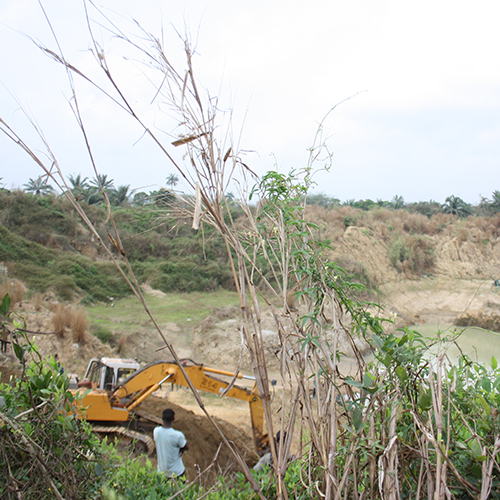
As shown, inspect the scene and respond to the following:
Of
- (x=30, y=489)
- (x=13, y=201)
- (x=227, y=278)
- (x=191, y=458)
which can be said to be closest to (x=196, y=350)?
(x=191, y=458)

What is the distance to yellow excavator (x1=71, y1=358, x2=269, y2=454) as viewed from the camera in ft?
Answer: 20.1

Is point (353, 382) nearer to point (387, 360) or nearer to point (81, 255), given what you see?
point (387, 360)

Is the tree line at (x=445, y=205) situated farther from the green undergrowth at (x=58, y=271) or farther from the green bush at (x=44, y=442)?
the green bush at (x=44, y=442)

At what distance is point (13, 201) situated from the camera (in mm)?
23359

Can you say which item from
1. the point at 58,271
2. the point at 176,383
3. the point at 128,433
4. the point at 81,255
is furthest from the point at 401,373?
the point at 81,255

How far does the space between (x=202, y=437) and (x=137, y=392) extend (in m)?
1.84

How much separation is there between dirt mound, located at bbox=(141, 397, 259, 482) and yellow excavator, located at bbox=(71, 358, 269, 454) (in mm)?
775

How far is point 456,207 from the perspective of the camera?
36.2m

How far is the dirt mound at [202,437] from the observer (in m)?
6.59

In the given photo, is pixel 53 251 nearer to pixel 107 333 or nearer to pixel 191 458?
pixel 107 333

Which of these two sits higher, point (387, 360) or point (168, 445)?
point (387, 360)

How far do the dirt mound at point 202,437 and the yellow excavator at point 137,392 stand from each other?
30.5 inches

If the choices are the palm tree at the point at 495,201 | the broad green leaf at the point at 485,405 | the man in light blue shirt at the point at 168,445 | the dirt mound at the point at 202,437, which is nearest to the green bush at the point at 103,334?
the dirt mound at the point at 202,437

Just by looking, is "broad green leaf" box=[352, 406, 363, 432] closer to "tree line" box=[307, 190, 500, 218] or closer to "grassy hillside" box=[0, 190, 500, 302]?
"grassy hillside" box=[0, 190, 500, 302]
